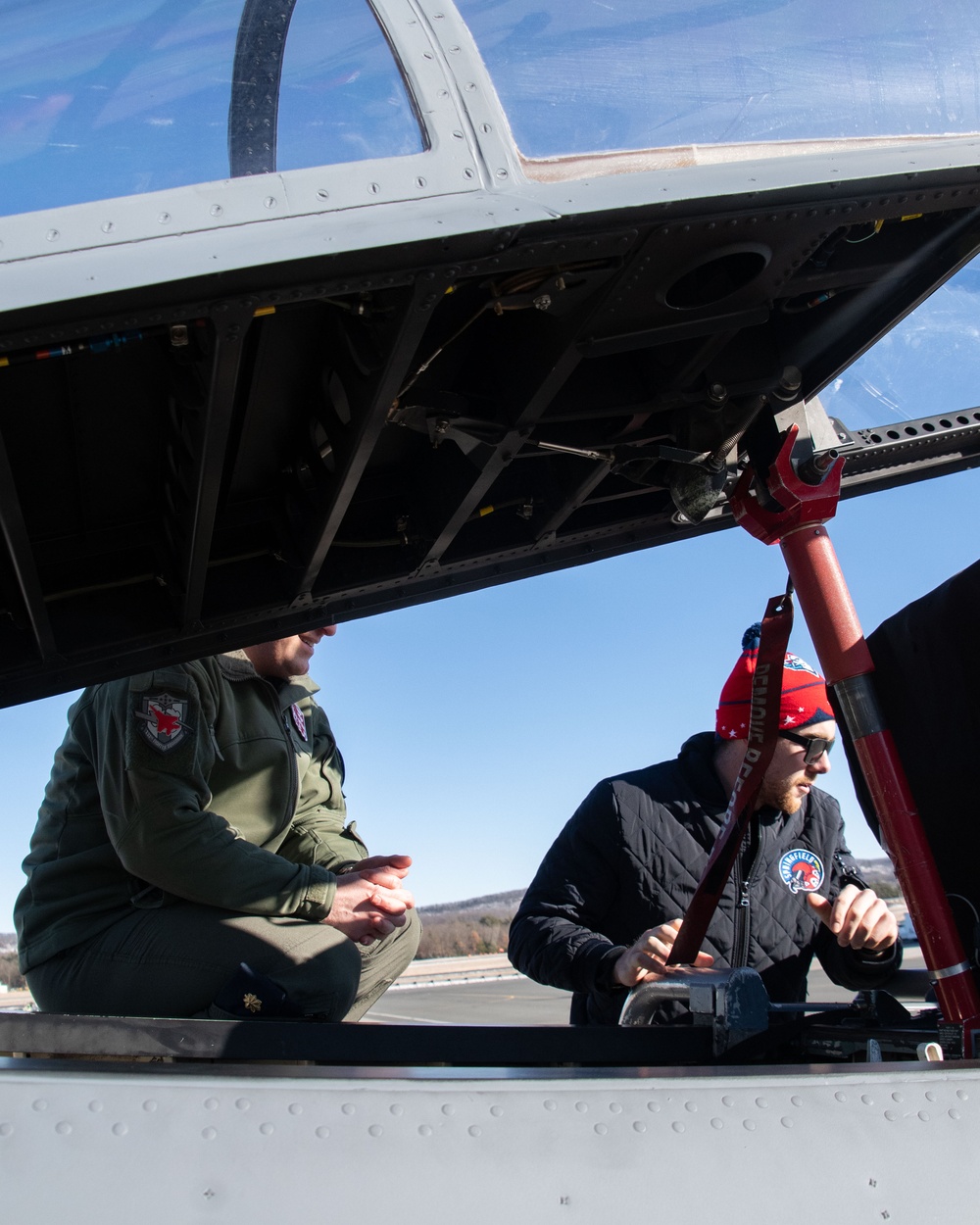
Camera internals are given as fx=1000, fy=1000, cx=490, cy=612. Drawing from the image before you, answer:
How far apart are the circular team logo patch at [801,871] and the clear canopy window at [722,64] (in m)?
2.11

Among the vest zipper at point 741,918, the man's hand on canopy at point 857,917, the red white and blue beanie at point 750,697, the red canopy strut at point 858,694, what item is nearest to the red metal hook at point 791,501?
the red canopy strut at point 858,694

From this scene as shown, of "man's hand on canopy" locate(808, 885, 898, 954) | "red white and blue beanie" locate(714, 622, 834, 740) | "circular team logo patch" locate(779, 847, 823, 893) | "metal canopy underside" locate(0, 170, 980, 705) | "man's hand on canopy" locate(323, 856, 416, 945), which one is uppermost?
"metal canopy underside" locate(0, 170, 980, 705)

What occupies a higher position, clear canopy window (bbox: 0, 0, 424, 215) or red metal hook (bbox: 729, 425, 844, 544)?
clear canopy window (bbox: 0, 0, 424, 215)

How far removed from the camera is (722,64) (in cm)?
195

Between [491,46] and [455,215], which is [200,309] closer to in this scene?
[455,215]

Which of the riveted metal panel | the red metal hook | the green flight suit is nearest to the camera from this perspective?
the riveted metal panel

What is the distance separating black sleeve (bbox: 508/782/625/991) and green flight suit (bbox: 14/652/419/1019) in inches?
24.3

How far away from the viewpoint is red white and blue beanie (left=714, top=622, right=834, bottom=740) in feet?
9.28

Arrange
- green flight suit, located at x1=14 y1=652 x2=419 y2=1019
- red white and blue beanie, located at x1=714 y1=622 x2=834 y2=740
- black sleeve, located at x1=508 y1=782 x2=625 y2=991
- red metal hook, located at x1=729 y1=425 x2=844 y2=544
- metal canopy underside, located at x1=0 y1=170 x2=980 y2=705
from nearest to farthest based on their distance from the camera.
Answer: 1. metal canopy underside, located at x1=0 y1=170 x2=980 y2=705
2. red metal hook, located at x1=729 y1=425 x2=844 y2=544
3. green flight suit, located at x1=14 y1=652 x2=419 y2=1019
4. red white and blue beanie, located at x1=714 y1=622 x2=834 y2=740
5. black sleeve, located at x1=508 y1=782 x2=625 y2=991

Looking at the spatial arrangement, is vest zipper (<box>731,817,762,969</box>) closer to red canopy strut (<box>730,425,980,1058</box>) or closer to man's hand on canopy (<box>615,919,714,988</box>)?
man's hand on canopy (<box>615,919,714,988</box>)

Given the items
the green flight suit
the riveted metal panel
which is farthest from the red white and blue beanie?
the riveted metal panel

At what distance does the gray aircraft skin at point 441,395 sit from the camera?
1157 millimetres

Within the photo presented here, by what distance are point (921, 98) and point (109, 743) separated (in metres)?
2.28

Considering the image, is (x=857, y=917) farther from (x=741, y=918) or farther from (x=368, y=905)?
(x=368, y=905)
